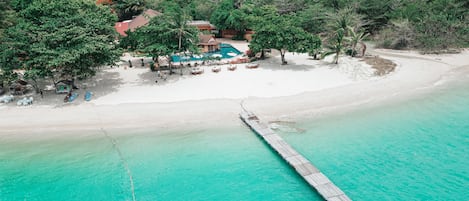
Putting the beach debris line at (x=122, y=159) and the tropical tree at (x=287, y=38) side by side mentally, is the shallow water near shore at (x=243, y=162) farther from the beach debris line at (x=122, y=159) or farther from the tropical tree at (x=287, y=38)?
the tropical tree at (x=287, y=38)

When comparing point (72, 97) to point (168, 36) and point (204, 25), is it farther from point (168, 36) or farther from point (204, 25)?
point (204, 25)

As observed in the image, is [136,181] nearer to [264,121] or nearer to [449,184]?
[264,121]

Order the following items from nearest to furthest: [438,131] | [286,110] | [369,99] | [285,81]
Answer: [438,131]
[286,110]
[369,99]
[285,81]

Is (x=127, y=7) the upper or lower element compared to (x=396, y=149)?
upper

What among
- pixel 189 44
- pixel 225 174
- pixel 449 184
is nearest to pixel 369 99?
pixel 449 184

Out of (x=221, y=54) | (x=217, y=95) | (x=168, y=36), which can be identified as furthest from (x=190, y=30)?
(x=221, y=54)

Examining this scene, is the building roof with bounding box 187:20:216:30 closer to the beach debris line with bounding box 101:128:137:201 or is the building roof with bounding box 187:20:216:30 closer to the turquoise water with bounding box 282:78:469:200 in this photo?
the beach debris line with bounding box 101:128:137:201

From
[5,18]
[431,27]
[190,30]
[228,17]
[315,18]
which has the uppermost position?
[228,17]
